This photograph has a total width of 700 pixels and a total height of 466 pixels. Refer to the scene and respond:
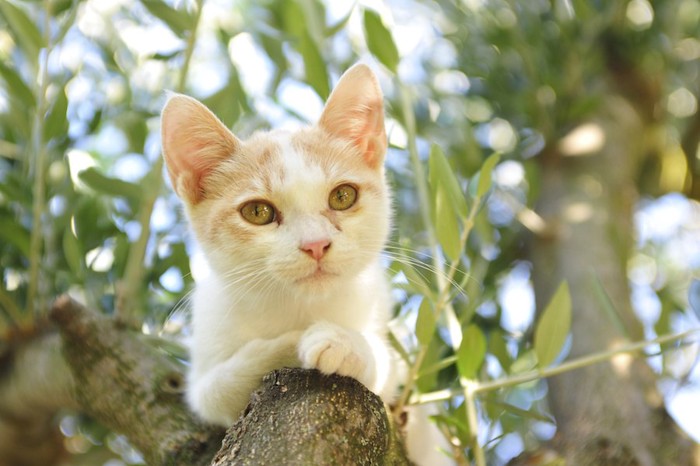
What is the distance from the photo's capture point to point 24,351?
163 cm

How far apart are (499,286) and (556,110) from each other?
626 millimetres

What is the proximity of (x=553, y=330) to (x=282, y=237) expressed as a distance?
55 centimetres

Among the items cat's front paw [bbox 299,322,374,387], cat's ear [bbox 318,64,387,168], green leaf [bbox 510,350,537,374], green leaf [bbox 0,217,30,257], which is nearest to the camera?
cat's front paw [bbox 299,322,374,387]

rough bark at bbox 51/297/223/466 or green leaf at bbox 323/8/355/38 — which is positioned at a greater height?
green leaf at bbox 323/8/355/38

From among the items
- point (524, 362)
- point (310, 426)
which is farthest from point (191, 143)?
point (524, 362)

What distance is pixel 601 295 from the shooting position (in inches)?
55.8

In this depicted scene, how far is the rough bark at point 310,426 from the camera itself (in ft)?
3.14

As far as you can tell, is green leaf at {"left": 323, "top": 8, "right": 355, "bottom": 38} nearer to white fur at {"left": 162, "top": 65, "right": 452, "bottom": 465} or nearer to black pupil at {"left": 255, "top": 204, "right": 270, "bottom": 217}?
white fur at {"left": 162, "top": 65, "right": 452, "bottom": 465}

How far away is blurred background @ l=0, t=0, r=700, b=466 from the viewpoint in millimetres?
1513

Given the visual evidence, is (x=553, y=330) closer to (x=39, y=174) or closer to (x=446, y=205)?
(x=446, y=205)

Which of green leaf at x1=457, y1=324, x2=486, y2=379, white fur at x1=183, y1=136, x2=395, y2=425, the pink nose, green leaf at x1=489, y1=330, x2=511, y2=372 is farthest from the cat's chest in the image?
green leaf at x1=489, y1=330, x2=511, y2=372

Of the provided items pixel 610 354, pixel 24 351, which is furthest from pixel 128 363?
pixel 610 354

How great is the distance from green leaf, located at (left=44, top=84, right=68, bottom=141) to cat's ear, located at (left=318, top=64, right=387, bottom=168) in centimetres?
56

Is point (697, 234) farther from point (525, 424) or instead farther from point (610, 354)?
point (610, 354)
